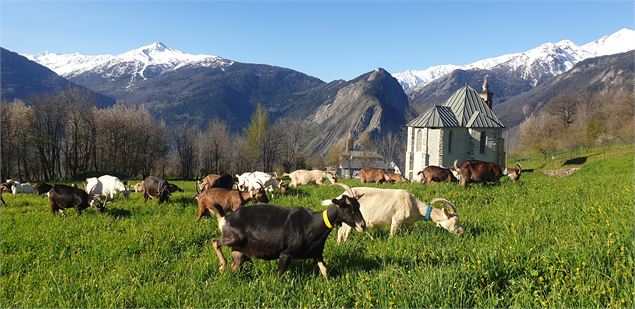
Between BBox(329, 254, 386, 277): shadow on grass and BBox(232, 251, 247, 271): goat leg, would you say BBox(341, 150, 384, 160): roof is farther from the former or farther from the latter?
BBox(232, 251, 247, 271): goat leg

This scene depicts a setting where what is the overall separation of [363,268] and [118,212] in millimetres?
10311

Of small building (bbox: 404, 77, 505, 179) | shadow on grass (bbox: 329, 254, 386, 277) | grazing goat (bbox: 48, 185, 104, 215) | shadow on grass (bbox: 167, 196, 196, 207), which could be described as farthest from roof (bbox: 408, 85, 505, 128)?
shadow on grass (bbox: 329, 254, 386, 277)

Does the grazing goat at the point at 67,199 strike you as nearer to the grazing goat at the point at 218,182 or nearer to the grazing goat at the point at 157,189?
the grazing goat at the point at 157,189

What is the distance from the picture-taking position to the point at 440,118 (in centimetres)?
4769

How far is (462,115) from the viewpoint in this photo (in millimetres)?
48562

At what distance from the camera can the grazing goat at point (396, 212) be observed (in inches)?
373

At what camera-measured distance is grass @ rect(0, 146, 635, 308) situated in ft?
16.9

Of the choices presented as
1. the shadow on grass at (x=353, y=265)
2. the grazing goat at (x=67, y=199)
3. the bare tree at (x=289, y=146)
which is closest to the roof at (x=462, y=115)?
the grazing goat at (x=67, y=199)

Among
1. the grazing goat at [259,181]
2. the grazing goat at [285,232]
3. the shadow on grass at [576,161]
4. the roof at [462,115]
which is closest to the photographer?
the grazing goat at [285,232]

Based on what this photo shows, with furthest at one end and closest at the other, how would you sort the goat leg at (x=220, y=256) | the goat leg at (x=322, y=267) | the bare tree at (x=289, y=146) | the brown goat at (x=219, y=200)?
the bare tree at (x=289, y=146)
the brown goat at (x=219, y=200)
the goat leg at (x=220, y=256)
the goat leg at (x=322, y=267)

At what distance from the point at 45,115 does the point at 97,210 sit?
66.0 meters

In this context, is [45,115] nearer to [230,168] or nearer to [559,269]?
[230,168]

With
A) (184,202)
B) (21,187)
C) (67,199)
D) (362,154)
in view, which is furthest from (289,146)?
(67,199)

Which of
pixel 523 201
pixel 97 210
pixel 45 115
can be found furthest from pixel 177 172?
pixel 523 201
